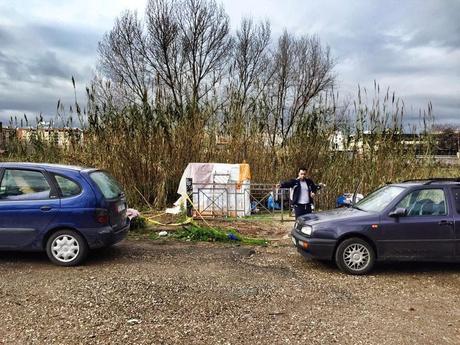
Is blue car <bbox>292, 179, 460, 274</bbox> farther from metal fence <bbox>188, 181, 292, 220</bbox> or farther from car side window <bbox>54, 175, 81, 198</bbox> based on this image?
metal fence <bbox>188, 181, 292, 220</bbox>

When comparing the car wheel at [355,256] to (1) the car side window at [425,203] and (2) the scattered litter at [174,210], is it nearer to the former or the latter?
(1) the car side window at [425,203]

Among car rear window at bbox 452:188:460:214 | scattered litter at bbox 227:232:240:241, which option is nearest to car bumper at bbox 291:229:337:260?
car rear window at bbox 452:188:460:214

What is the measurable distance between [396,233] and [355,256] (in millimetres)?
726

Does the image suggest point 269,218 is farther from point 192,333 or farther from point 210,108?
point 192,333

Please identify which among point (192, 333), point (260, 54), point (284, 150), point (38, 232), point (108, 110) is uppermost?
point (260, 54)

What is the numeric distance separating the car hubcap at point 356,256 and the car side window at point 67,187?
4.37 metres

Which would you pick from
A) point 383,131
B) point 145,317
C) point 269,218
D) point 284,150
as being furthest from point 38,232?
point 383,131

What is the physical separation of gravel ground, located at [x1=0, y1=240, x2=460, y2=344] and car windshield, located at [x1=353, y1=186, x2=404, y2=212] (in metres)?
1.02

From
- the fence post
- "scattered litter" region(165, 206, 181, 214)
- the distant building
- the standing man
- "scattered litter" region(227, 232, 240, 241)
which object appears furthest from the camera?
the distant building

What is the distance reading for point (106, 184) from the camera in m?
7.84

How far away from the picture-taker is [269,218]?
12.9m

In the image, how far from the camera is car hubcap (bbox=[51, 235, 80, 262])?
7176mm

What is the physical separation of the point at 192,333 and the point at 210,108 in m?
11.4

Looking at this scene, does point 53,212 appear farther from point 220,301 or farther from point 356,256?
point 356,256
